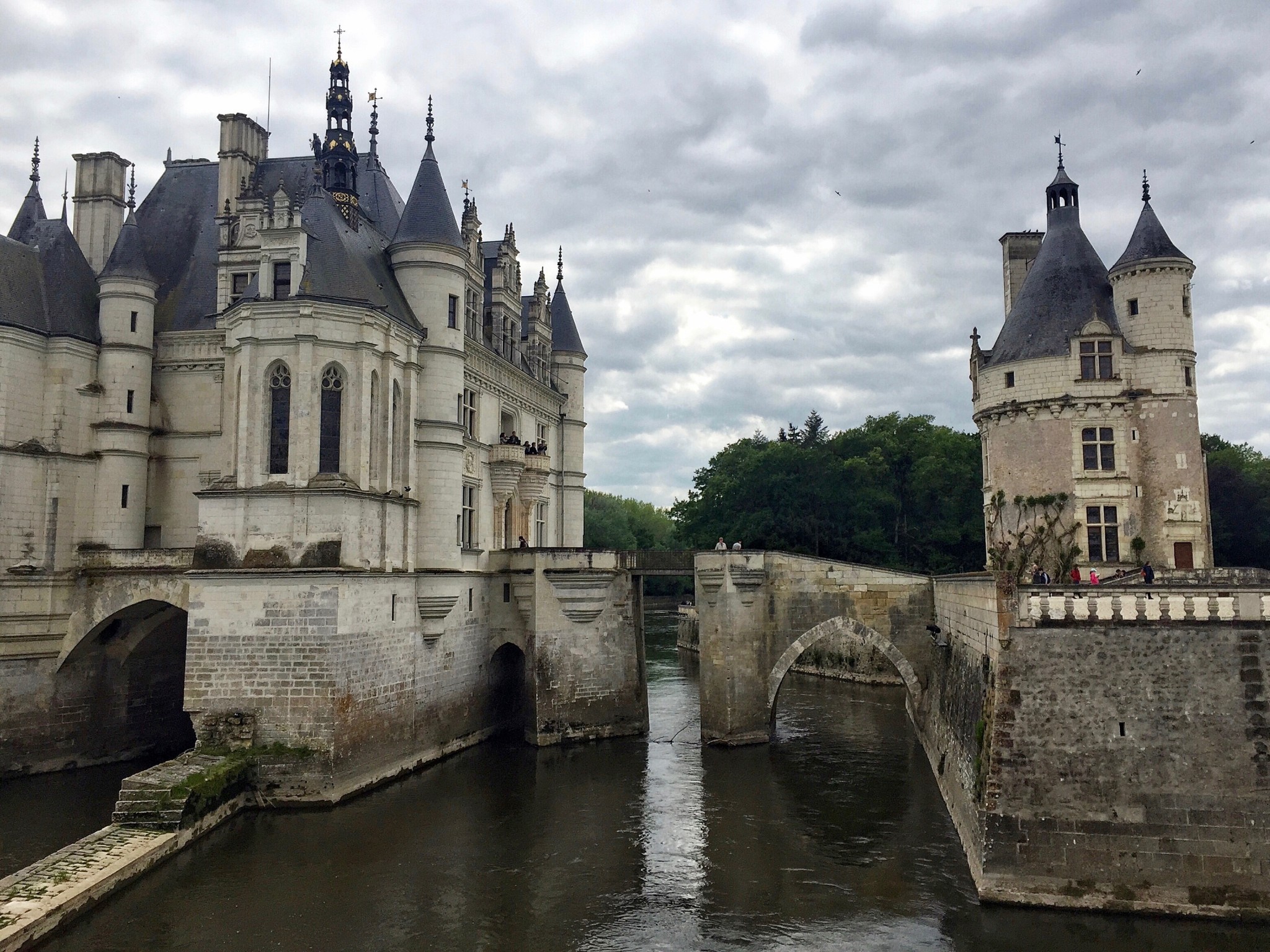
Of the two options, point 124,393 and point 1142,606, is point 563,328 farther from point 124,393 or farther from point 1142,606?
point 1142,606

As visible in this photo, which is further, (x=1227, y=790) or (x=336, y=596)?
(x=336, y=596)

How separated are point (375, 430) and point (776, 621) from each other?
1485cm

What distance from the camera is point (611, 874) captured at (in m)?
20.1

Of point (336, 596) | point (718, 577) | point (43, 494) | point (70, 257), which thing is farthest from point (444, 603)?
point (70, 257)

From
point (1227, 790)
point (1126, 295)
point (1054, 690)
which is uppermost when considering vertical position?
point (1126, 295)

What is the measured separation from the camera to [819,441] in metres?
72.7

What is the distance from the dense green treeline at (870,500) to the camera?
5959 cm

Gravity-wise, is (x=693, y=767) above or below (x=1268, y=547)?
below

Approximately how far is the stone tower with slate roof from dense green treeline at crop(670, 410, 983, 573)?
2657 cm

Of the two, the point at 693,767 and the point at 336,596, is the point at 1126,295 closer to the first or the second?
the point at 693,767

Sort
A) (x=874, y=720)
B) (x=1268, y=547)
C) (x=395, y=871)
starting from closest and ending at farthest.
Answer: (x=395, y=871) < (x=874, y=720) < (x=1268, y=547)

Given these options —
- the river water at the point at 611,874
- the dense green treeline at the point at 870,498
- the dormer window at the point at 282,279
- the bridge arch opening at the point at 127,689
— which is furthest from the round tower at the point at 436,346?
the dense green treeline at the point at 870,498

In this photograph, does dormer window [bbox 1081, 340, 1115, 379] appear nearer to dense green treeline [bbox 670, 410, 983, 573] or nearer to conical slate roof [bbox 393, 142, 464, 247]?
conical slate roof [bbox 393, 142, 464, 247]

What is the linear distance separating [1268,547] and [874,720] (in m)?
27.5
